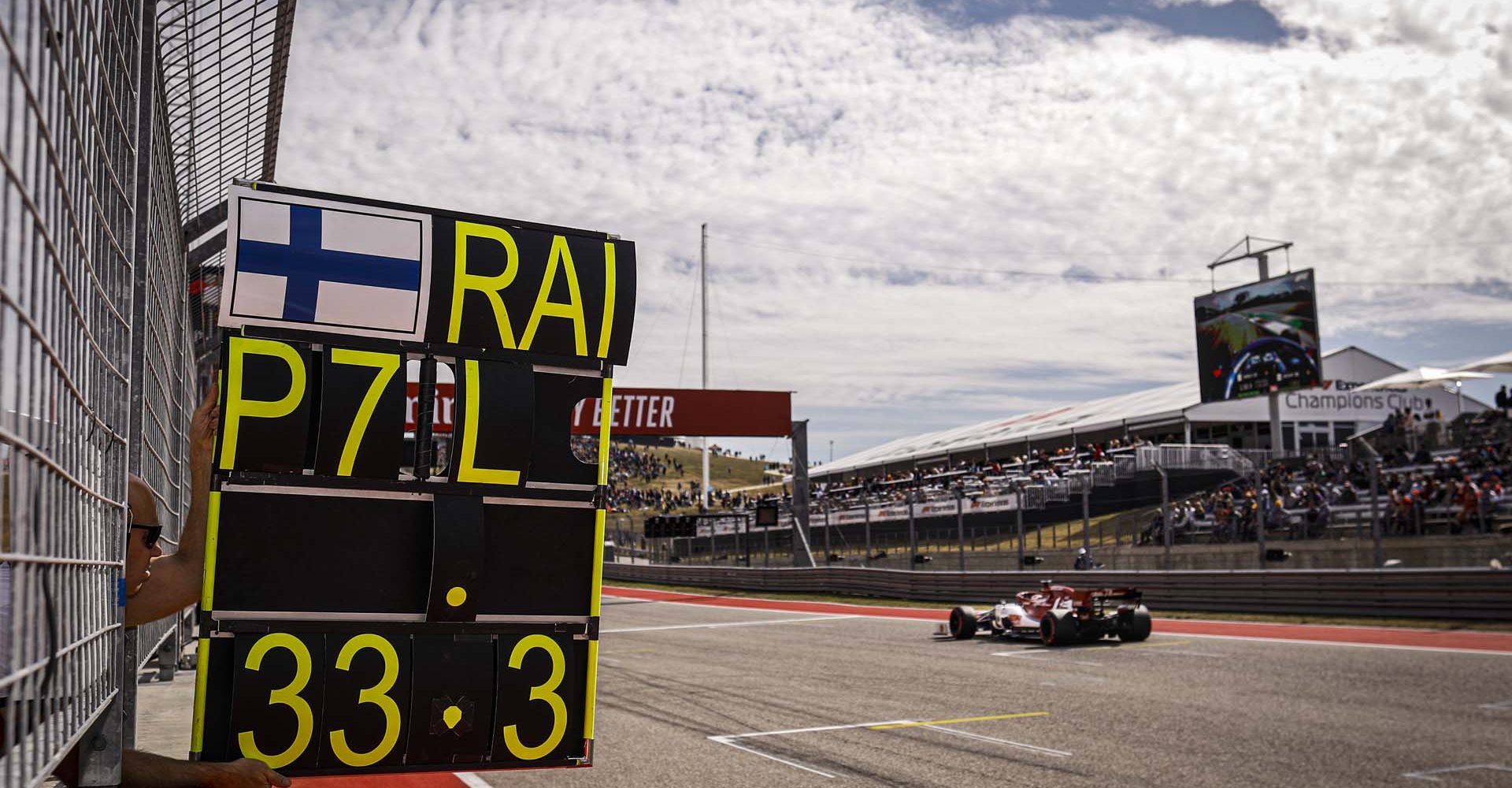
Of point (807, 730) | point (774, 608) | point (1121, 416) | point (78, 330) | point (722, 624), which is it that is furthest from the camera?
point (1121, 416)

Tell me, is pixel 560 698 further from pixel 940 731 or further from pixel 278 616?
pixel 940 731

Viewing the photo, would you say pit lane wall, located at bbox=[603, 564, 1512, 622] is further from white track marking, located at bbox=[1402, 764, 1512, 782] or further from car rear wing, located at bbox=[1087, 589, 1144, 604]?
white track marking, located at bbox=[1402, 764, 1512, 782]

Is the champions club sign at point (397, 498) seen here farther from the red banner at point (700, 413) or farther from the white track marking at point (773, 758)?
the red banner at point (700, 413)

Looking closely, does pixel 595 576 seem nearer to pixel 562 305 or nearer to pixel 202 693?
pixel 562 305

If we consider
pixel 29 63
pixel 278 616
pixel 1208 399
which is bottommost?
pixel 278 616

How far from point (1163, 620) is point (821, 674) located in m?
9.50

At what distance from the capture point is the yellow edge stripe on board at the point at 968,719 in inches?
372

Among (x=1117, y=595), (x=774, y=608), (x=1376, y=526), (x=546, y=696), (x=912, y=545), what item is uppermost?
(x=1376, y=526)

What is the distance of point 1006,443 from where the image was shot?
62.2 m

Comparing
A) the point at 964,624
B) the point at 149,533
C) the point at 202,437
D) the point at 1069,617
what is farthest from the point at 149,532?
the point at 964,624

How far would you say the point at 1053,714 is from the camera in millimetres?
10094

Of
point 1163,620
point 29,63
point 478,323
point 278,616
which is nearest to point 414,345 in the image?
point 478,323

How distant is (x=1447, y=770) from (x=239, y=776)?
730 cm

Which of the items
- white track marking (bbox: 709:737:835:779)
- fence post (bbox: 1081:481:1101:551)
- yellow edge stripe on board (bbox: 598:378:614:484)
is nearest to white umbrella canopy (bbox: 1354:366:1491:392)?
fence post (bbox: 1081:481:1101:551)
